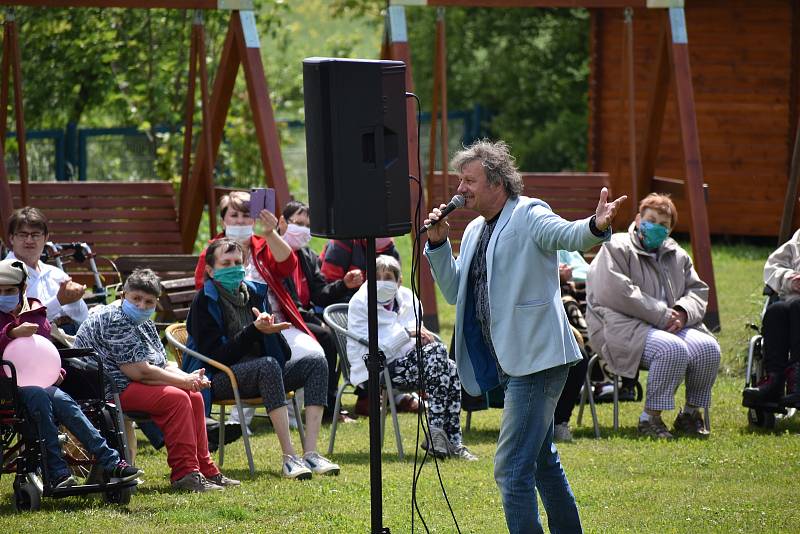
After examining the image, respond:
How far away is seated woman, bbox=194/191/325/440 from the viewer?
7.54 m

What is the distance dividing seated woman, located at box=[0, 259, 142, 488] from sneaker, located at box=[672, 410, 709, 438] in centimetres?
340

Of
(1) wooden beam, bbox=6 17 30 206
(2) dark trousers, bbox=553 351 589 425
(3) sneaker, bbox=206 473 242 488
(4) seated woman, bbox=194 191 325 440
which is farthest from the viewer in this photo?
(1) wooden beam, bbox=6 17 30 206

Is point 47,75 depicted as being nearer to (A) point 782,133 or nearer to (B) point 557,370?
(A) point 782,133

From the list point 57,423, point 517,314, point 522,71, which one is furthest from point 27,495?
point 522,71

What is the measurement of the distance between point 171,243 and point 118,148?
5.33 metres

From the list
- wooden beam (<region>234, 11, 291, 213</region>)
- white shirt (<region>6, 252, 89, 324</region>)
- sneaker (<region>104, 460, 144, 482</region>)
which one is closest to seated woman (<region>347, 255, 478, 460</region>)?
white shirt (<region>6, 252, 89, 324</region>)

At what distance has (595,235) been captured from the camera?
465cm

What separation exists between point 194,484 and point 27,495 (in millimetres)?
828

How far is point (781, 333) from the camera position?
7777 millimetres

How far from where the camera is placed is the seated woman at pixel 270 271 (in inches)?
297

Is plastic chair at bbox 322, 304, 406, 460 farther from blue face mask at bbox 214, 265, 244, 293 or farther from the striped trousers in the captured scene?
the striped trousers

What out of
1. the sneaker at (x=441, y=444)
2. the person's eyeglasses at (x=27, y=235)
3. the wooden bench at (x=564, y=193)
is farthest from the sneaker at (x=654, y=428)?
the wooden bench at (x=564, y=193)

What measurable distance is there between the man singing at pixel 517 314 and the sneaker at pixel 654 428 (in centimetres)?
289

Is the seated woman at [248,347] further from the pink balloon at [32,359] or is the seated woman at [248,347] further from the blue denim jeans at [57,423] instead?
the pink balloon at [32,359]
